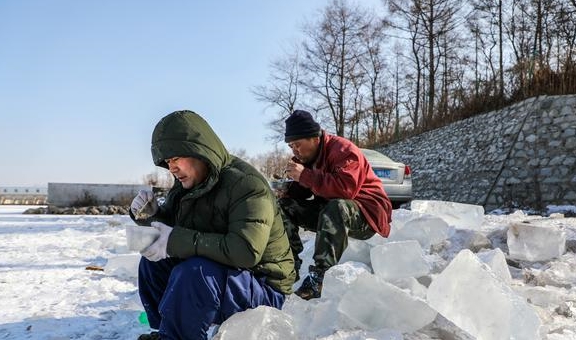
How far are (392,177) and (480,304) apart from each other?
5.75 metres

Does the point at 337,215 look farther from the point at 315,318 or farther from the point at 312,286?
the point at 315,318

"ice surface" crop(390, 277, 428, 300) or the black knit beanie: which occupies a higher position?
the black knit beanie

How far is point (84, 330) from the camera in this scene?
2.20 metres

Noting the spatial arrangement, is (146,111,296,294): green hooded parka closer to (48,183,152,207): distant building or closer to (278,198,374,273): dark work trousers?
(278,198,374,273): dark work trousers

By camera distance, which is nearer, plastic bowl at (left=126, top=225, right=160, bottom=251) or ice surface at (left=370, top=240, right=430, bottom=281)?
plastic bowl at (left=126, top=225, right=160, bottom=251)

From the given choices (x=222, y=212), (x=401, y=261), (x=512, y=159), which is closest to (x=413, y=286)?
Result: (x=401, y=261)

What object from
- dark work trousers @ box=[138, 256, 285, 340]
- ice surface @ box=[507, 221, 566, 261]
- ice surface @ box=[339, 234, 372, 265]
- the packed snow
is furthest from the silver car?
dark work trousers @ box=[138, 256, 285, 340]

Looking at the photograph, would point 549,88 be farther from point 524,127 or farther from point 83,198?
point 83,198

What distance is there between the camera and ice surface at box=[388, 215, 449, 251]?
3.42 m

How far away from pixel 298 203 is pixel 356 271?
2.88 feet

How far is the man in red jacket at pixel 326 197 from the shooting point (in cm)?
245

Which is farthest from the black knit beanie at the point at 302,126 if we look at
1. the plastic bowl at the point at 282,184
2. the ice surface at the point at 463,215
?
the ice surface at the point at 463,215

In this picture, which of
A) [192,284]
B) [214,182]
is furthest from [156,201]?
[192,284]

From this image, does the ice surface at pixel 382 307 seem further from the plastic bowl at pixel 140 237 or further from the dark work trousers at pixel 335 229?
the plastic bowl at pixel 140 237
